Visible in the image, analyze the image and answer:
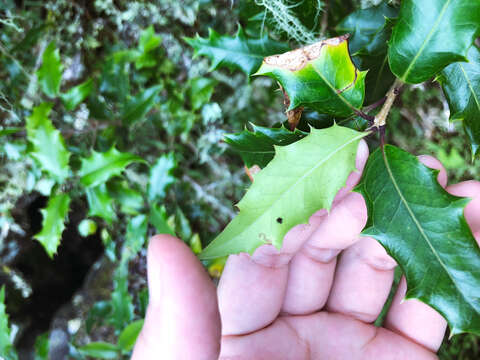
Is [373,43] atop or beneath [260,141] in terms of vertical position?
atop

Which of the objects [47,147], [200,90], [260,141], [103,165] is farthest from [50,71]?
[260,141]

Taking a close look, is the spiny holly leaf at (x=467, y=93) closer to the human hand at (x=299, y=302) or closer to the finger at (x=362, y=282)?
the human hand at (x=299, y=302)

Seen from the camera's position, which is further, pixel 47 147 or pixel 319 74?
pixel 47 147

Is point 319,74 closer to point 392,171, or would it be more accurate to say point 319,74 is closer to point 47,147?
point 392,171

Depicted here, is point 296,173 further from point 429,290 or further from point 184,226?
point 184,226

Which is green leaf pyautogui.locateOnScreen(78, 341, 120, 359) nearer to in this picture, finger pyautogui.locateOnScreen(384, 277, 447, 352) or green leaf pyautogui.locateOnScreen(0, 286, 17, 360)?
green leaf pyautogui.locateOnScreen(0, 286, 17, 360)

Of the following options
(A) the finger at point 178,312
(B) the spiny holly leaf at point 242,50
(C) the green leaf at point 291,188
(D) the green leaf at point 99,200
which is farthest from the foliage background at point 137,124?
(C) the green leaf at point 291,188
